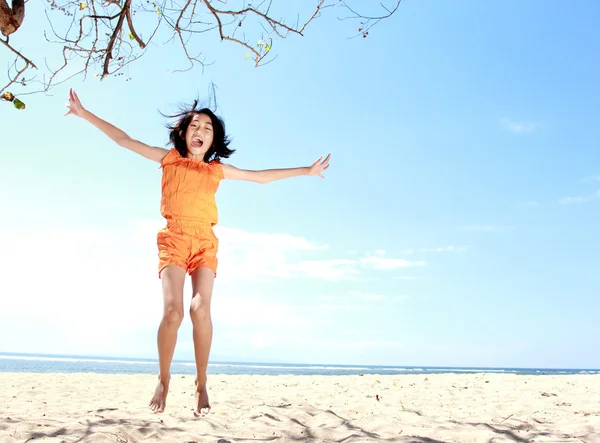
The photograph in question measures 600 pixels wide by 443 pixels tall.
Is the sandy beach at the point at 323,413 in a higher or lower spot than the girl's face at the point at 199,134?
lower

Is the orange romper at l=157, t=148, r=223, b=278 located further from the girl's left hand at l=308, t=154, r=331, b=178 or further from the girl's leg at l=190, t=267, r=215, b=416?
the girl's left hand at l=308, t=154, r=331, b=178

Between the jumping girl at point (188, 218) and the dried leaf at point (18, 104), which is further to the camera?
the dried leaf at point (18, 104)

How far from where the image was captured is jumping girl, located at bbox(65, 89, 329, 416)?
12.3 ft

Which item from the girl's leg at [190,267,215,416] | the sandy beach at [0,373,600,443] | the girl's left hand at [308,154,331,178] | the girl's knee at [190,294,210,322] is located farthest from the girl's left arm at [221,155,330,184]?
the sandy beach at [0,373,600,443]

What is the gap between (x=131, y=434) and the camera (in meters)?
3.69

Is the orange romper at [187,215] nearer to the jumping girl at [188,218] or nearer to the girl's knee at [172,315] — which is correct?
the jumping girl at [188,218]

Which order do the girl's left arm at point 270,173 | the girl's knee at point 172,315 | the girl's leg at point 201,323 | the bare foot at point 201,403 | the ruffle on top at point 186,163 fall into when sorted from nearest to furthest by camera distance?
the girl's knee at point 172,315 < the girl's leg at point 201,323 < the bare foot at point 201,403 < the ruffle on top at point 186,163 < the girl's left arm at point 270,173

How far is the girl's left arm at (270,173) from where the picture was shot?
173 inches

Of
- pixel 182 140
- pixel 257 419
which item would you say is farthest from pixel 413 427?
pixel 182 140

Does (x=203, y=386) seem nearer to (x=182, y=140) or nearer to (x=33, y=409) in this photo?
(x=182, y=140)

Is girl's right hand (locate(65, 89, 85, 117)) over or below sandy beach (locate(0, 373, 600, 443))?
over

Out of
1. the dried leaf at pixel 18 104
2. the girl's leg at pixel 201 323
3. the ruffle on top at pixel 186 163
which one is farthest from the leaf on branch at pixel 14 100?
the girl's leg at pixel 201 323

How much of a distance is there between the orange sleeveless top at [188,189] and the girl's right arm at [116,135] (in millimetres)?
103

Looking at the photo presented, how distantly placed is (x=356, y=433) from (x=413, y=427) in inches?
20.7
